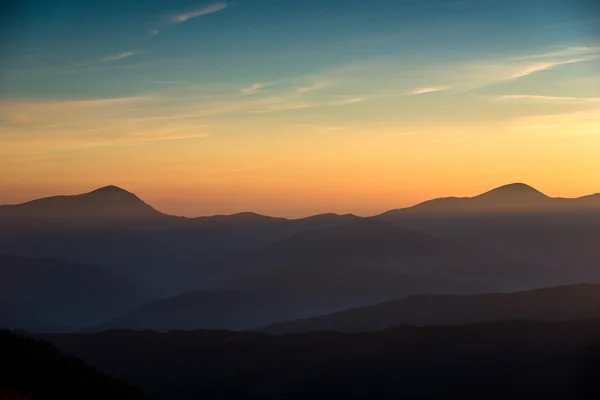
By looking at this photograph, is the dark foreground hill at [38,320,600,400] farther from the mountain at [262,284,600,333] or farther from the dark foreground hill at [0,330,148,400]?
the mountain at [262,284,600,333]

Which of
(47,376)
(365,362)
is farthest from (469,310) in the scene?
(47,376)

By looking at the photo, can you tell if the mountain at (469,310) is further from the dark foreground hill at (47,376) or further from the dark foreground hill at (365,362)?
the dark foreground hill at (47,376)

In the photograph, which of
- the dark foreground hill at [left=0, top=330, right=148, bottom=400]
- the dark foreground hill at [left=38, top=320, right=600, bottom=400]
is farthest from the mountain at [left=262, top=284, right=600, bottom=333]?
the dark foreground hill at [left=0, top=330, right=148, bottom=400]

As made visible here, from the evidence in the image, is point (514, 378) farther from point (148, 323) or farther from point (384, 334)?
point (148, 323)

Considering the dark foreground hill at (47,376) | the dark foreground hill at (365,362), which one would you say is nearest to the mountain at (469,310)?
the dark foreground hill at (365,362)

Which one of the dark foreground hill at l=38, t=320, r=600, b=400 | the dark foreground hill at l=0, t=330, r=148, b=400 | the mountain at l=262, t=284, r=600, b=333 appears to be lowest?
the mountain at l=262, t=284, r=600, b=333

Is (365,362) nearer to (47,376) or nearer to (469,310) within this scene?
(47,376)

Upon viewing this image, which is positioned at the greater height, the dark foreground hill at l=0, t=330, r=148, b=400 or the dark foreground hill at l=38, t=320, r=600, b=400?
the dark foreground hill at l=0, t=330, r=148, b=400
